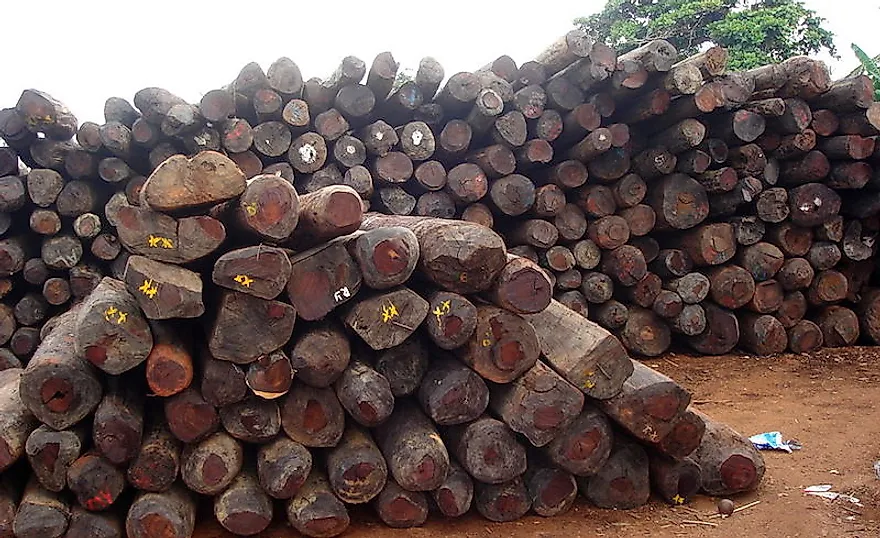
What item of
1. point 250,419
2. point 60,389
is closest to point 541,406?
point 250,419

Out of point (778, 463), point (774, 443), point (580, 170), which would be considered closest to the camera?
point (778, 463)

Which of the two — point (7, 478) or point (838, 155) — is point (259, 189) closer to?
point (7, 478)

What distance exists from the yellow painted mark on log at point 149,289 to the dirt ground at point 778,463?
1.23 metres

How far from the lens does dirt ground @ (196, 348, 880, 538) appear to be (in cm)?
347

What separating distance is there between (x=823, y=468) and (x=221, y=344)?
3.42 metres

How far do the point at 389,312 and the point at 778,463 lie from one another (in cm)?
259

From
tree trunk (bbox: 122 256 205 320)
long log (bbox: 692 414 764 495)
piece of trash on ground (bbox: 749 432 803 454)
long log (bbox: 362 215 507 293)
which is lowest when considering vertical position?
piece of trash on ground (bbox: 749 432 803 454)

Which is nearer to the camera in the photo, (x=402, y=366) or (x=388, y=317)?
(x=388, y=317)

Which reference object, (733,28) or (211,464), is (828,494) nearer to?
(211,464)

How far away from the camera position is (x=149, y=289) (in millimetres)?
3102

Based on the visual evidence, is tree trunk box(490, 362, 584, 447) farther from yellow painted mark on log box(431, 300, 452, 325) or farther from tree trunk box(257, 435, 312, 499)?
tree trunk box(257, 435, 312, 499)

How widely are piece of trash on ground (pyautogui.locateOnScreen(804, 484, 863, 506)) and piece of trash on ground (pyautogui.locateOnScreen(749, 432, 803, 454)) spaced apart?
23.5 inches

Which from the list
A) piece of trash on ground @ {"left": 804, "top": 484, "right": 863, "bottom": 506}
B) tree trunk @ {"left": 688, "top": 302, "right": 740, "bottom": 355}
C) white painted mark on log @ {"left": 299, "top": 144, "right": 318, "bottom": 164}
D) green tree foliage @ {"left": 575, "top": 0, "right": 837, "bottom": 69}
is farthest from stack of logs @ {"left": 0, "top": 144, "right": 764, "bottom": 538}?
green tree foliage @ {"left": 575, "top": 0, "right": 837, "bottom": 69}

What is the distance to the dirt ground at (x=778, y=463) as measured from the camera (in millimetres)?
3469
